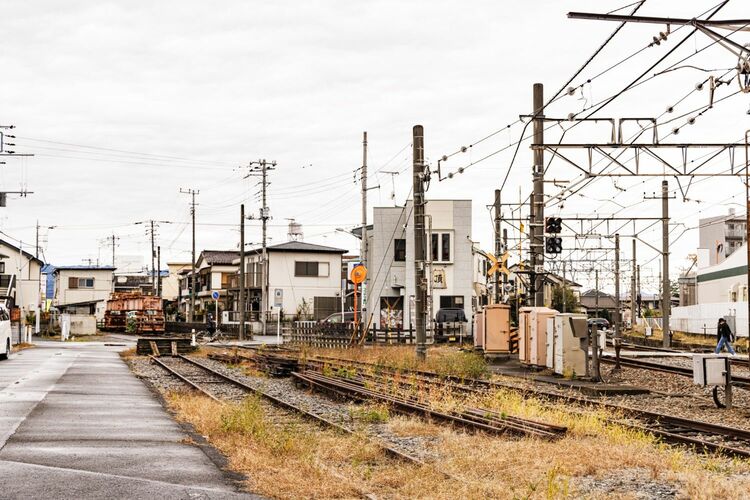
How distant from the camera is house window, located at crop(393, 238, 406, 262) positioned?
56134 millimetres

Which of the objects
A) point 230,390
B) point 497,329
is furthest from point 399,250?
point 230,390

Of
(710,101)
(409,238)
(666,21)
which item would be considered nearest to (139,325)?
(409,238)

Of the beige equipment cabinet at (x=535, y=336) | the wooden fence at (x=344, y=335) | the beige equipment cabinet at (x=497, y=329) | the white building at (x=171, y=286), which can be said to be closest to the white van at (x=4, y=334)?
the wooden fence at (x=344, y=335)

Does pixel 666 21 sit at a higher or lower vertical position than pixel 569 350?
higher

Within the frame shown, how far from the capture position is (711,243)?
9512 centimetres

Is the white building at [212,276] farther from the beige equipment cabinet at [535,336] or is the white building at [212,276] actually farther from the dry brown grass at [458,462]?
the dry brown grass at [458,462]

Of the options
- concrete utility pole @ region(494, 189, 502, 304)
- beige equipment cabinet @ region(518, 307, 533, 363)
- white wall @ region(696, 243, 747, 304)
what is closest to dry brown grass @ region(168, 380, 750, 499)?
beige equipment cabinet @ region(518, 307, 533, 363)

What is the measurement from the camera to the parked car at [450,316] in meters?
52.4

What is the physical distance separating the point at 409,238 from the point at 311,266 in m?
18.7

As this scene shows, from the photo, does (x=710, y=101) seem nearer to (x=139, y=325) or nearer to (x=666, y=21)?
(x=666, y=21)

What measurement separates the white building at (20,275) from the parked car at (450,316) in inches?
1327

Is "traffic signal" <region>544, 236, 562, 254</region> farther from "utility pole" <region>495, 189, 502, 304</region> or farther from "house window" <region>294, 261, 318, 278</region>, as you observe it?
"house window" <region>294, 261, 318, 278</region>

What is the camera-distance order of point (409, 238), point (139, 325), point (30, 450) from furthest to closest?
point (139, 325)
point (409, 238)
point (30, 450)

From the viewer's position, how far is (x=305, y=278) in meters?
72.2
